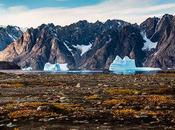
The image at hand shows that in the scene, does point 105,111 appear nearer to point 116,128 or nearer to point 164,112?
point 164,112

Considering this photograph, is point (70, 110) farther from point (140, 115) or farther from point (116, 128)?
point (116, 128)

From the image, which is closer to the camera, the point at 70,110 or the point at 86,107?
the point at 70,110

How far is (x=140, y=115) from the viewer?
3466cm

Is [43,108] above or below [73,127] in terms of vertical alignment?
above

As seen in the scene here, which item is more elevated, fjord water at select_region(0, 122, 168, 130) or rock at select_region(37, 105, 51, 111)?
rock at select_region(37, 105, 51, 111)

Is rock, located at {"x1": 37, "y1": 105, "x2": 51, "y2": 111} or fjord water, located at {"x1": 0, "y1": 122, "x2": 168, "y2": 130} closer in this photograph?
fjord water, located at {"x1": 0, "y1": 122, "x2": 168, "y2": 130}

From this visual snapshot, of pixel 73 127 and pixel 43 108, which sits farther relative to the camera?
pixel 43 108

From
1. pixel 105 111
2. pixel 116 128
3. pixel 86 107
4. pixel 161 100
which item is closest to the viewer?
pixel 116 128

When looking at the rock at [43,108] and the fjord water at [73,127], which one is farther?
the rock at [43,108]

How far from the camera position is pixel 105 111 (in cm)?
3741

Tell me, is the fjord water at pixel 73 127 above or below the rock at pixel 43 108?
below

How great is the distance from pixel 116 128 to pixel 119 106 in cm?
1251

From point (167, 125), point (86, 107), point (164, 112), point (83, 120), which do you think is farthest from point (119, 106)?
point (167, 125)

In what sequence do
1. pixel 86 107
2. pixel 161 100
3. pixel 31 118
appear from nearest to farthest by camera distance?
pixel 31 118 < pixel 86 107 < pixel 161 100
